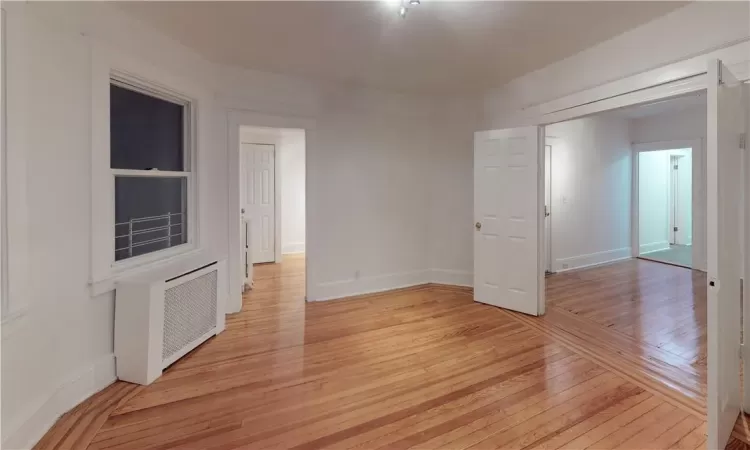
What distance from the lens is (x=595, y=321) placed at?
3672 millimetres

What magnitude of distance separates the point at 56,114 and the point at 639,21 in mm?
3901

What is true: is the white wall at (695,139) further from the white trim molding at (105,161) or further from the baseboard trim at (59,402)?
the baseboard trim at (59,402)

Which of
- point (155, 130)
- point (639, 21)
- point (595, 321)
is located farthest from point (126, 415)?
point (639, 21)

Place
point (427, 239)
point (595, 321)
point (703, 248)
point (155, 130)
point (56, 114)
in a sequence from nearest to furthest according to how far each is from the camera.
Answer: point (56, 114)
point (155, 130)
point (595, 321)
point (427, 239)
point (703, 248)

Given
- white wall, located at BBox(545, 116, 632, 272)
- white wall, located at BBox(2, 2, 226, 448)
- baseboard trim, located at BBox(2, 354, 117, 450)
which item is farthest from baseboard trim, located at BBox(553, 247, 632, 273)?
white wall, located at BBox(2, 2, 226, 448)

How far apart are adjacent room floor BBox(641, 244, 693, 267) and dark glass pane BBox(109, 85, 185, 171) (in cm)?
757

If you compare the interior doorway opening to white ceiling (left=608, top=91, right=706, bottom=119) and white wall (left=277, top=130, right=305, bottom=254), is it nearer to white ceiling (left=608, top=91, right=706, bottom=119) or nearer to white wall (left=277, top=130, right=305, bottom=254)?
white wall (left=277, top=130, right=305, bottom=254)

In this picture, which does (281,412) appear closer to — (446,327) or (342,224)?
(446,327)

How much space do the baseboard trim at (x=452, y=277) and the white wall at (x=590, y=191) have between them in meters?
1.80

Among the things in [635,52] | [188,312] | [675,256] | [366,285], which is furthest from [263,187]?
[675,256]

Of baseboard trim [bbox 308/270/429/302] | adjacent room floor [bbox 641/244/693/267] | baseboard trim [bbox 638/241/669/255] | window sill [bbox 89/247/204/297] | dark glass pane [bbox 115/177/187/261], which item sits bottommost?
baseboard trim [bbox 308/270/429/302]

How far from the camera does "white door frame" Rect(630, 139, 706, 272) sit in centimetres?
590

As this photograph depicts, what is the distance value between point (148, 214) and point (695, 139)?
304 inches

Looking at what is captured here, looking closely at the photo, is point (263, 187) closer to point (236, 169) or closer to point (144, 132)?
point (236, 169)
